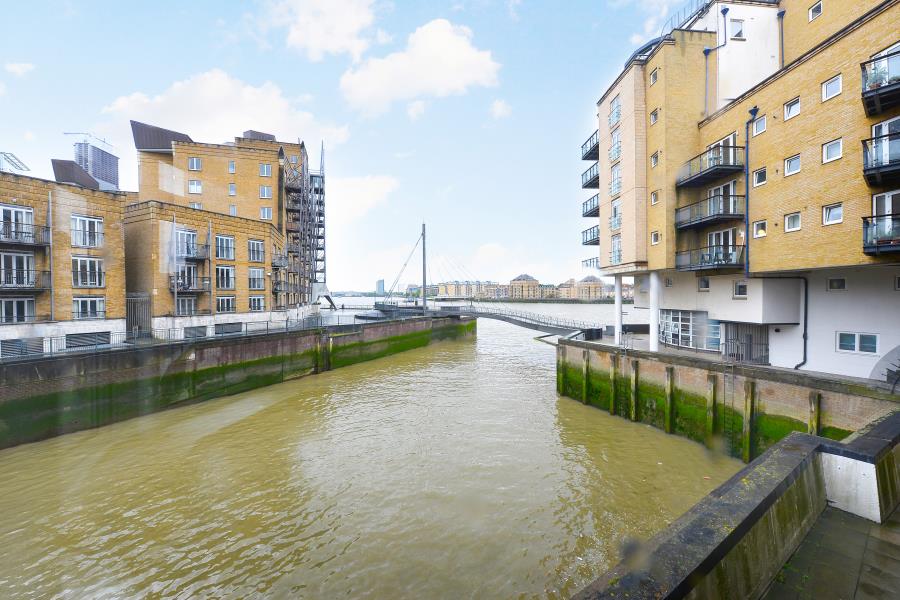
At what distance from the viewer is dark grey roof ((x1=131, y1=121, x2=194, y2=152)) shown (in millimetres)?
37688

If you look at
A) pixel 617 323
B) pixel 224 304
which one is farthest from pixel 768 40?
pixel 224 304

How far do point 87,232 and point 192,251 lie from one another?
18.1 ft

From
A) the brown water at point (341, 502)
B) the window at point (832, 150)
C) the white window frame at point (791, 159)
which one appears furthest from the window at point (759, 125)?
the brown water at point (341, 502)

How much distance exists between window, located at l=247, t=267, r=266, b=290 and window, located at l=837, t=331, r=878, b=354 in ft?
103

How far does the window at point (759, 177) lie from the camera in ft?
46.7

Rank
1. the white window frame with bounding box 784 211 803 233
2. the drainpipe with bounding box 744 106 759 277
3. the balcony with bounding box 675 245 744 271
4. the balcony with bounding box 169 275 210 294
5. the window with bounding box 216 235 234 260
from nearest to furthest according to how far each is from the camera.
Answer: the white window frame with bounding box 784 211 803 233, the drainpipe with bounding box 744 106 759 277, the balcony with bounding box 675 245 744 271, the balcony with bounding box 169 275 210 294, the window with bounding box 216 235 234 260

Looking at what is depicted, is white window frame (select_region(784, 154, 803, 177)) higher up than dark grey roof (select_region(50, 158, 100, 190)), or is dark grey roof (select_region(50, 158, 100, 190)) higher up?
dark grey roof (select_region(50, 158, 100, 190))

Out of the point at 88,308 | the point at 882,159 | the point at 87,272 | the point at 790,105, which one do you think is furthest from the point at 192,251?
the point at 882,159

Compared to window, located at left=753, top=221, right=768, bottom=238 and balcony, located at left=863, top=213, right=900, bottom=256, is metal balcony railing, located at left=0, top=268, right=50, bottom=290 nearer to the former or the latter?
window, located at left=753, top=221, right=768, bottom=238

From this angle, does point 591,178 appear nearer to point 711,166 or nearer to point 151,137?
point 711,166

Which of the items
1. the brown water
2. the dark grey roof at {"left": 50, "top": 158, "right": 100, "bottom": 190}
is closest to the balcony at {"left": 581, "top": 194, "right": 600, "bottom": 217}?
the brown water

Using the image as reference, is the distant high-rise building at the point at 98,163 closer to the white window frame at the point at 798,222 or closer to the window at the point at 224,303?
the window at the point at 224,303

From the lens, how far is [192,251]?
83.0 ft

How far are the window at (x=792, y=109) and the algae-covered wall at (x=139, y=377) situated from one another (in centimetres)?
2364
